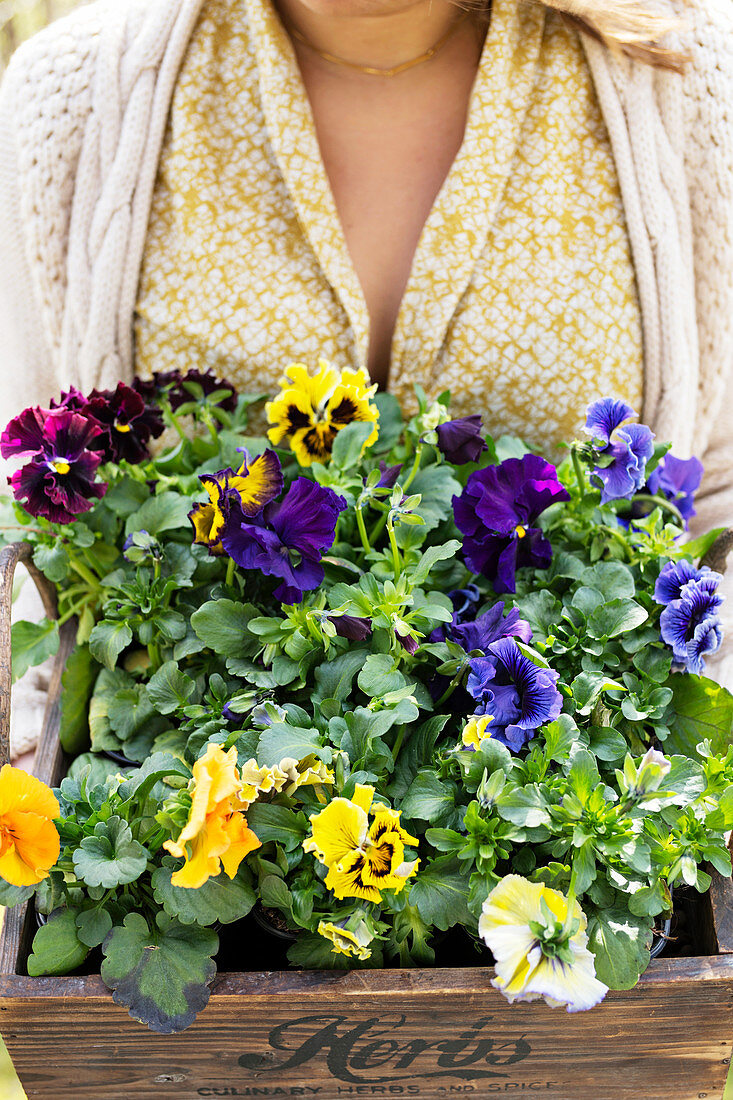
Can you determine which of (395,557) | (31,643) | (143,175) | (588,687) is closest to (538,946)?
(588,687)

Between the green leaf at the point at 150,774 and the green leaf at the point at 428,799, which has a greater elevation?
the green leaf at the point at 150,774

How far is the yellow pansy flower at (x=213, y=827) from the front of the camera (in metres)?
0.53

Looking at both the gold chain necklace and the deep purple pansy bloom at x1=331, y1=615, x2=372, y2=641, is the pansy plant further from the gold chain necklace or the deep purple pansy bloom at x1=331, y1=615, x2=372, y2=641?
the gold chain necklace

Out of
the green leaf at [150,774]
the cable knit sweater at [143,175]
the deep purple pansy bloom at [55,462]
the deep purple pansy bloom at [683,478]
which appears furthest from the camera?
the cable knit sweater at [143,175]

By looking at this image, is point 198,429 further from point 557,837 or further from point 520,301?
point 557,837

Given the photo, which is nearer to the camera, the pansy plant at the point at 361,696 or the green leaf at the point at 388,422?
the pansy plant at the point at 361,696

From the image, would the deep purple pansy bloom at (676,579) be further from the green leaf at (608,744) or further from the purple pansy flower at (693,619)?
the green leaf at (608,744)

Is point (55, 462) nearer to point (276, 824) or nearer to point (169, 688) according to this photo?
point (169, 688)

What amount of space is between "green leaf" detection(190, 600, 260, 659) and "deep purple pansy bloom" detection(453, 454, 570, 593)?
181 mm

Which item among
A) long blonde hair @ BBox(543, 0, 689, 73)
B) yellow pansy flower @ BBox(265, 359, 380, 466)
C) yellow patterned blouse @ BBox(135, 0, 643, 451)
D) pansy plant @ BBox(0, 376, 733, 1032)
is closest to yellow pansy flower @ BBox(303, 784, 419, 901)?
pansy plant @ BBox(0, 376, 733, 1032)

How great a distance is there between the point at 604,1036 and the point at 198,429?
2.33ft

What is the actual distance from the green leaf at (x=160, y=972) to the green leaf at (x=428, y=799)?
0.52ft

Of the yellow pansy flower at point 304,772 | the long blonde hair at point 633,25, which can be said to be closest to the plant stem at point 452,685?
→ the yellow pansy flower at point 304,772

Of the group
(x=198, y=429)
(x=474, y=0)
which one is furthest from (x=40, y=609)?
(x=474, y=0)
